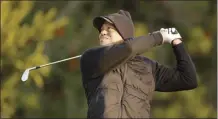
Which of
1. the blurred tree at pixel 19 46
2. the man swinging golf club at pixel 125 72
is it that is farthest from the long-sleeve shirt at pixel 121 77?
the blurred tree at pixel 19 46

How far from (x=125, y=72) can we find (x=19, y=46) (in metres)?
4.83

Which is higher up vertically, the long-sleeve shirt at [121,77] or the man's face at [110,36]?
the man's face at [110,36]

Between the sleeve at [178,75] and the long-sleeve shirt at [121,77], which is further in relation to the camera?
the sleeve at [178,75]

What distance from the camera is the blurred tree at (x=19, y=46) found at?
7.05 metres

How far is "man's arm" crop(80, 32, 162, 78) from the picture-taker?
250cm

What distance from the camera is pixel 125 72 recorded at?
8.34ft

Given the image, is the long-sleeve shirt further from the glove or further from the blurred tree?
the blurred tree

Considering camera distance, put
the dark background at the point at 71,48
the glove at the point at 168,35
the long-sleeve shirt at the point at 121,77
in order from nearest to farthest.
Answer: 1. the long-sleeve shirt at the point at 121,77
2. the glove at the point at 168,35
3. the dark background at the point at 71,48

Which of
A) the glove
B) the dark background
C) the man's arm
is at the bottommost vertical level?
the dark background

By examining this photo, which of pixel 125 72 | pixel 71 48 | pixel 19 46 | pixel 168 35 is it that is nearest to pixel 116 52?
pixel 125 72

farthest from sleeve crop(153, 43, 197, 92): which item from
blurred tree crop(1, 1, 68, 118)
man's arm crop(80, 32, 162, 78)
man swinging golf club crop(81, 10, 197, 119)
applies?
blurred tree crop(1, 1, 68, 118)

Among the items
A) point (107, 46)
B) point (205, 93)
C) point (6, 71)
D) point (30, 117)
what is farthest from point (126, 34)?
point (205, 93)

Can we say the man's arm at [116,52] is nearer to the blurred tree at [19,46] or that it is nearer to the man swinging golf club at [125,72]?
the man swinging golf club at [125,72]

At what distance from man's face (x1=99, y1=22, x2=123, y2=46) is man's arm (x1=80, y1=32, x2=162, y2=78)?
0.09 m
